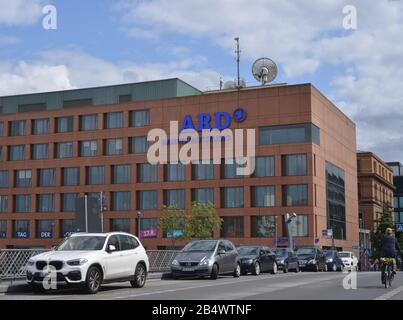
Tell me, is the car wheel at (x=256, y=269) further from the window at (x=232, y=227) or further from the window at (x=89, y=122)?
the window at (x=89, y=122)

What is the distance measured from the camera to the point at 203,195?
3012 inches

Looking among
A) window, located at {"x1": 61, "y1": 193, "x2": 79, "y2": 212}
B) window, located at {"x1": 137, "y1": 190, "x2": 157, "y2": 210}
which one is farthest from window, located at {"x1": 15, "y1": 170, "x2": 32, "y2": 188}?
window, located at {"x1": 137, "y1": 190, "x2": 157, "y2": 210}

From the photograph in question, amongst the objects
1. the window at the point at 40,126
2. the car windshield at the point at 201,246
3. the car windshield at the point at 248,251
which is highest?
the window at the point at 40,126

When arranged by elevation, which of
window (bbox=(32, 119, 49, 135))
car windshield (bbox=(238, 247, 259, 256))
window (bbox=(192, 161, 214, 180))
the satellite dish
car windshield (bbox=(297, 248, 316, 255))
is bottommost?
car windshield (bbox=(297, 248, 316, 255))

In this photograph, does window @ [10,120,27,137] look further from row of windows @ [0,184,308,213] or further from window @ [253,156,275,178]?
window @ [253,156,275,178]

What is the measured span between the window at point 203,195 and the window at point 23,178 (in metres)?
24.4

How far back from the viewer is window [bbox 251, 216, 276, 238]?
7212 centimetres

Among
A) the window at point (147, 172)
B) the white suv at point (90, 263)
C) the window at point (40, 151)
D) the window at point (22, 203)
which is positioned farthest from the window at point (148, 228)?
the white suv at point (90, 263)

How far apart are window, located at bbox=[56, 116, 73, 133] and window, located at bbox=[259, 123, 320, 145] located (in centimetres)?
2637

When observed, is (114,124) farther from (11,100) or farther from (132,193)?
(11,100)

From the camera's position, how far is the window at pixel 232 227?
7389cm

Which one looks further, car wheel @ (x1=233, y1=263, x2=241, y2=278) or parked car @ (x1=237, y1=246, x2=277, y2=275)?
parked car @ (x1=237, y1=246, x2=277, y2=275)
